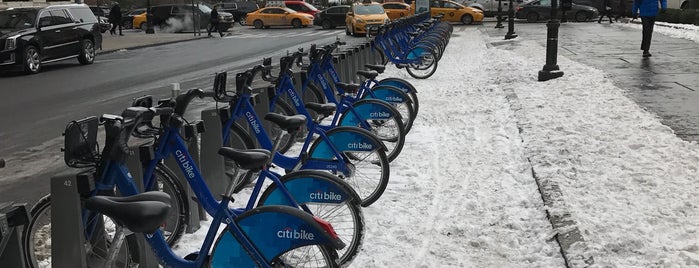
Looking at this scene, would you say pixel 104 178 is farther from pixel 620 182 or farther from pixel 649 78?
pixel 649 78

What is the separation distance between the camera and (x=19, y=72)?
16.9 m

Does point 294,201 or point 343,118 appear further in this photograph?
point 343,118

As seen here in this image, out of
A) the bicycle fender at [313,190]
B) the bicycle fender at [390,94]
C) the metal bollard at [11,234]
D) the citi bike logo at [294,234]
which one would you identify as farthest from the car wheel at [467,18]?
the metal bollard at [11,234]

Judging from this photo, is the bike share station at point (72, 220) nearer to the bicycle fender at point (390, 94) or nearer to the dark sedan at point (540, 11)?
the bicycle fender at point (390, 94)

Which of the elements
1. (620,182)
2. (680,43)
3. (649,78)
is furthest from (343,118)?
(680,43)

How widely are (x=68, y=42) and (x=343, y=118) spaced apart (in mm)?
14474

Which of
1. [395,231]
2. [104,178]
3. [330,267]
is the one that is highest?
[104,178]

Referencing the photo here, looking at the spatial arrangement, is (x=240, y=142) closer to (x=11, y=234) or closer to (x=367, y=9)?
(x=11, y=234)

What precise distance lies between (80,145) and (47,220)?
2.08ft

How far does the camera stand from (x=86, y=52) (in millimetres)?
18906

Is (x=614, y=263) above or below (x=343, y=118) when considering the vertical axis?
below

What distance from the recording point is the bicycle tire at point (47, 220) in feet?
11.4

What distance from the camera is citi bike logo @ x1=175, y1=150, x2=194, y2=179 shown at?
145 inches

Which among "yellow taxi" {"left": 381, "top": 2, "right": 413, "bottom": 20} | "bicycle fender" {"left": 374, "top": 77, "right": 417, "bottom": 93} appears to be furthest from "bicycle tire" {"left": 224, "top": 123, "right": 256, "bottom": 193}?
"yellow taxi" {"left": 381, "top": 2, "right": 413, "bottom": 20}
